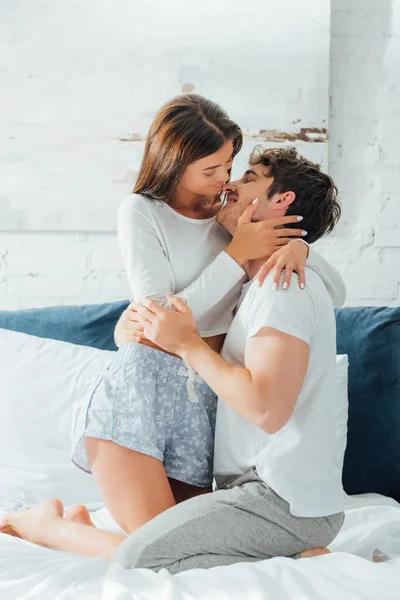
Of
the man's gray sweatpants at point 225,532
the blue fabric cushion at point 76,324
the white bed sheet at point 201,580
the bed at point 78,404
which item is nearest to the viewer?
the white bed sheet at point 201,580

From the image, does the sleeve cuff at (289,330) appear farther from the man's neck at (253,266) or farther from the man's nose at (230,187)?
the man's nose at (230,187)

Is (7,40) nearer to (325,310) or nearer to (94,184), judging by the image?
(94,184)

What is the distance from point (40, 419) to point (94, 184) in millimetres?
894

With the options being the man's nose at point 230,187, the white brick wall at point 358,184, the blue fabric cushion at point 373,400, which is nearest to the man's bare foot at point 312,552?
the blue fabric cushion at point 373,400

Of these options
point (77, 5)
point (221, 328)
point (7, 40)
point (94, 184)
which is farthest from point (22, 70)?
point (221, 328)

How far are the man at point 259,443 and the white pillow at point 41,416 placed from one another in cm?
43

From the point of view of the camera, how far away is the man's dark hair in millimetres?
1657

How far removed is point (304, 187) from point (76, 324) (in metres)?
1.02

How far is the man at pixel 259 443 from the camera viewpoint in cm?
140

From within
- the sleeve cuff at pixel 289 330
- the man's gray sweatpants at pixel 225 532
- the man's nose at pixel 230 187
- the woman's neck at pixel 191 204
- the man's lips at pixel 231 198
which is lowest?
the man's gray sweatpants at pixel 225 532

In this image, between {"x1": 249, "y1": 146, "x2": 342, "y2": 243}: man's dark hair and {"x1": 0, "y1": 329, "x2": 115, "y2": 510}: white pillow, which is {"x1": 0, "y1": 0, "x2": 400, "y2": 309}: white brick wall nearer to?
{"x1": 0, "y1": 329, "x2": 115, "y2": 510}: white pillow

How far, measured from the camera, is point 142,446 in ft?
5.11

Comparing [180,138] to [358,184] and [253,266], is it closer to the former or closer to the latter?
[253,266]

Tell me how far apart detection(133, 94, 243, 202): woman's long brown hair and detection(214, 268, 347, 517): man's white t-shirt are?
0.36 meters
